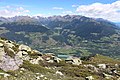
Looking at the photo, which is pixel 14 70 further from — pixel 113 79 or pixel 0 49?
pixel 113 79

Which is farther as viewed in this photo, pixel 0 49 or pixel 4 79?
pixel 0 49

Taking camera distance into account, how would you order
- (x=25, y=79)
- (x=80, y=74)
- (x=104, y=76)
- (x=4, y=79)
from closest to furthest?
(x=4, y=79) → (x=25, y=79) → (x=80, y=74) → (x=104, y=76)

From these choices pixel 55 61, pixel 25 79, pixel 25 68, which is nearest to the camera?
pixel 25 79

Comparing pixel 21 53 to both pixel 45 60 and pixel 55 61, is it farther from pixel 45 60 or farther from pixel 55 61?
pixel 55 61

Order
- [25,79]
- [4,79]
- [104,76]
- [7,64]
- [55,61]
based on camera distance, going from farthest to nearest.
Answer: [55,61] < [104,76] < [7,64] < [25,79] < [4,79]

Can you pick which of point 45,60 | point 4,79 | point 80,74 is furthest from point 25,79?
point 45,60

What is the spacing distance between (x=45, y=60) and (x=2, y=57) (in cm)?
3017

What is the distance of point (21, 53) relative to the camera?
77688mm

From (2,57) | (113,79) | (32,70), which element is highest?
(2,57)

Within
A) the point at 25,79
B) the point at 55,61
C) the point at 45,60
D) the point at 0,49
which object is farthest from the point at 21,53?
the point at 25,79

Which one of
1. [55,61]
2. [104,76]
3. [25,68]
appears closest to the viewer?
[25,68]

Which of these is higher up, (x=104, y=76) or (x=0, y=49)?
(x=0, y=49)

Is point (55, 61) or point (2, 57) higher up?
point (2, 57)

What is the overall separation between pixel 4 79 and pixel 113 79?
4465 cm
